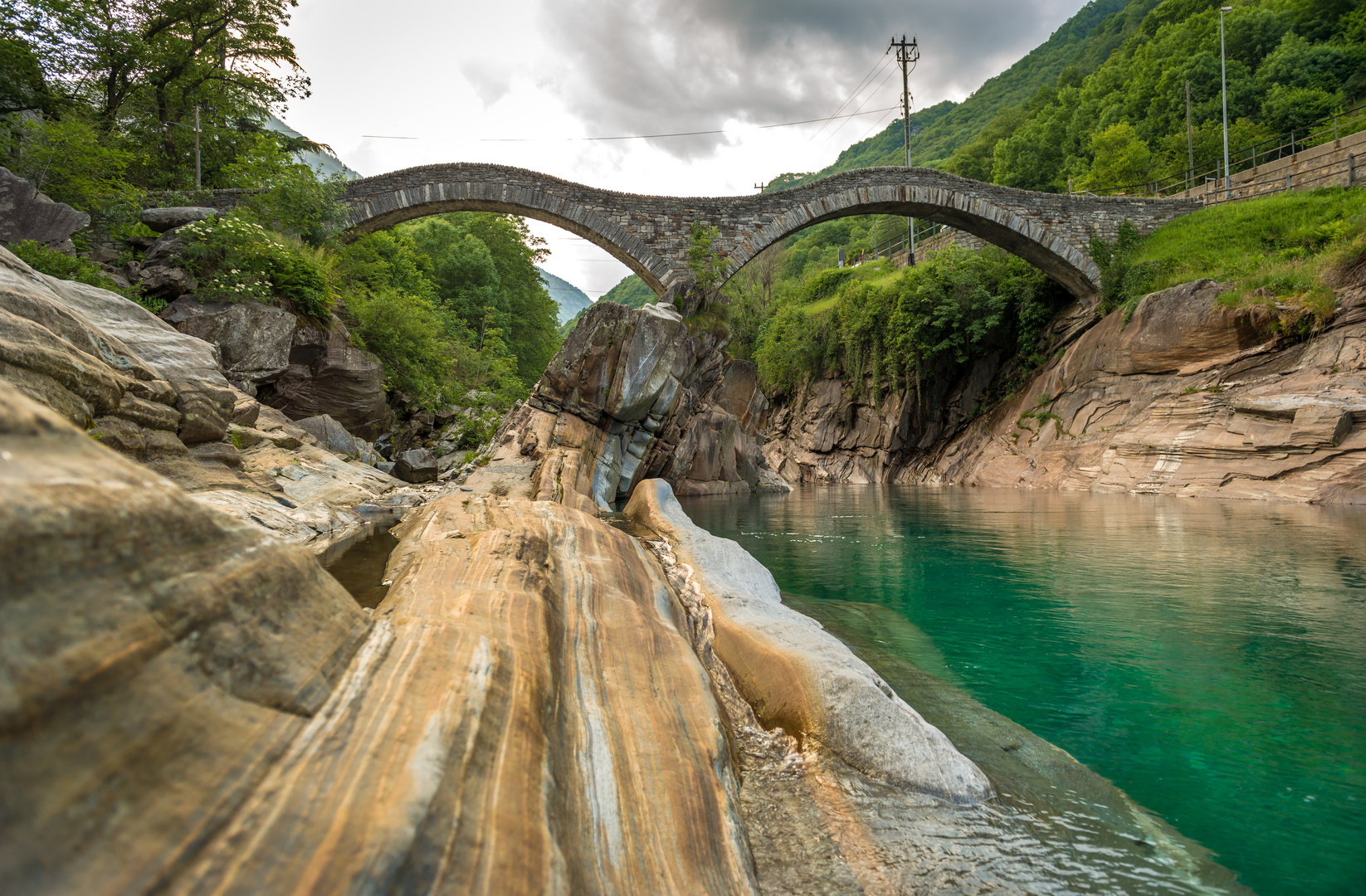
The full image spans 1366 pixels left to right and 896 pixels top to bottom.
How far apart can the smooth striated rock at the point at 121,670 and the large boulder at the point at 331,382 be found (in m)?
11.3

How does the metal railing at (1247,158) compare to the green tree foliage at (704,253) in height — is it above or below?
above

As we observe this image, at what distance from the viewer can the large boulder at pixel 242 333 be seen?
10016mm

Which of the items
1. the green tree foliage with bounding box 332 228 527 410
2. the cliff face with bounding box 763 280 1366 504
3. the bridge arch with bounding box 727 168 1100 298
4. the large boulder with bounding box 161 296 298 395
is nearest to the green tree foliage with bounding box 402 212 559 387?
the green tree foliage with bounding box 332 228 527 410

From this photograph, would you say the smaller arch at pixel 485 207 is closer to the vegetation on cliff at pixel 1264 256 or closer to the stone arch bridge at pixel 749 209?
the stone arch bridge at pixel 749 209

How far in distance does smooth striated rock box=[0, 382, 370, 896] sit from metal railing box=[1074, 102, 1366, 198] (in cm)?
3496

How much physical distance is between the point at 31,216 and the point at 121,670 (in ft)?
44.6

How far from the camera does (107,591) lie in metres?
1.27

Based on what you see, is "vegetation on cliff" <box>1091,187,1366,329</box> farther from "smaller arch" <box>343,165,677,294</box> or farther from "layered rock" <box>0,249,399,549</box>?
"layered rock" <box>0,249,399,549</box>

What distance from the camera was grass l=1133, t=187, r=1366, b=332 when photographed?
1504 cm

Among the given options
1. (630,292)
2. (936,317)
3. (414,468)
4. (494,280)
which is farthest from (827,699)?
(630,292)

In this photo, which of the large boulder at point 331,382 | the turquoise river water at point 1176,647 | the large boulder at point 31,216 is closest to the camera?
the turquoise river water at point 1176,647

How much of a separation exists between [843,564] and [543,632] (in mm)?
6300

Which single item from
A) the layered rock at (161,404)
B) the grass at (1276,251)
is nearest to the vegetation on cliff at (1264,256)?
the grass at (1276,251)

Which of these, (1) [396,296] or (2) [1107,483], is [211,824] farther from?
(2) [1107,483]
